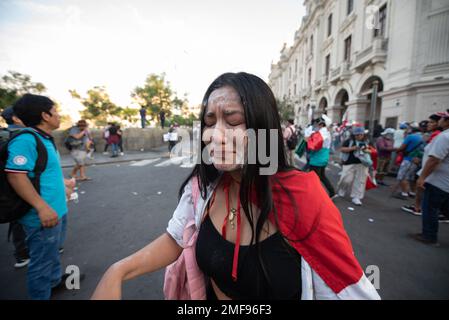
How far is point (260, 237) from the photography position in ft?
3.51

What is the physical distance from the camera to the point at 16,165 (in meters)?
1.73

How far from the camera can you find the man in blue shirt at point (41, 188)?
1.75m

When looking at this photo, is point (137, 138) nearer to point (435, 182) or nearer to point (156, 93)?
point (156, 93)

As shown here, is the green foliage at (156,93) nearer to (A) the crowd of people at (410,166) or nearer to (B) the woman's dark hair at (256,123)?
(A) the crowd of people at (410,166)

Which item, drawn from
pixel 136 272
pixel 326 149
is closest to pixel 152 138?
pixel 326 149

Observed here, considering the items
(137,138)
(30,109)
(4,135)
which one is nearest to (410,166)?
(30,109)

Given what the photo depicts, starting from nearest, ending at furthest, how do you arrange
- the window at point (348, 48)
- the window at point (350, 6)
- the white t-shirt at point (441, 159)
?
the white t-shirt at point (441, 159) < the window at point (350, 6) < the window at point (348, 48)

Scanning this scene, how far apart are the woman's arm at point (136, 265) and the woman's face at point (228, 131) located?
610 millimetres

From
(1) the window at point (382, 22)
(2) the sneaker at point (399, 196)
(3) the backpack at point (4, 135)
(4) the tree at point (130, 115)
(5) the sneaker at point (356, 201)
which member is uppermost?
(1) the window at point (382, 22)

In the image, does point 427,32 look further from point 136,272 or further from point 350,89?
point 136,272

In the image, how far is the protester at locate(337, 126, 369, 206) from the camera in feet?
16.2

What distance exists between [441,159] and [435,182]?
0.39 metres

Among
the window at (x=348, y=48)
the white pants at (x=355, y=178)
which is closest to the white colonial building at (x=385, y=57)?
the window at (x=348, y=48)
